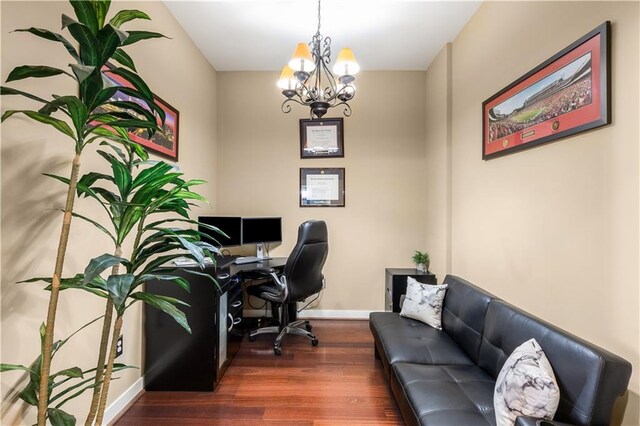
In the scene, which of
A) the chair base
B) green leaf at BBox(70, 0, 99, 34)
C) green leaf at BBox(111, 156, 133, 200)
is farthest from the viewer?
the chair base

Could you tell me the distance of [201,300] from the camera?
2051 mm

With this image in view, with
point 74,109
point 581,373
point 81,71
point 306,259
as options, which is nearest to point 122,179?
point 74,109

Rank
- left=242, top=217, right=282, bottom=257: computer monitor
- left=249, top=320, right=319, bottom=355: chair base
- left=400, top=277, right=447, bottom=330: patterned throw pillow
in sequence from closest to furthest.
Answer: left=400, top=277, right=447, bottom=330: patterned throw pillow, left=249, top=320, right=319, bottom=355: chair base, left=242, top=217, right=282, bottom=257: computer monitor

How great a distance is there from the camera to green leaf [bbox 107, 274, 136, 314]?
91 cm

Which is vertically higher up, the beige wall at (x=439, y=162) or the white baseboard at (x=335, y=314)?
the beige wall at (x=439, y=162)

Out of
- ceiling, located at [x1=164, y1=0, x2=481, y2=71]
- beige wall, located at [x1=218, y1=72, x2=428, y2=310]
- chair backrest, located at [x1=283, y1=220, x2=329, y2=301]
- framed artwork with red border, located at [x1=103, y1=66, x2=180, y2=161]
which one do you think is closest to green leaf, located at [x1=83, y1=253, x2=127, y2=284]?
framed artwork with red border, located at [x1=103, y1=66, x2=180, y2=161]

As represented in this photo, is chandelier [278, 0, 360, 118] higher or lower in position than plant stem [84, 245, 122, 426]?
higher

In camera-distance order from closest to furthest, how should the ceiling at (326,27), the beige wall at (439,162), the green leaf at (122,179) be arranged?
the green leaf at (122,179), the ceiling at (326,27), the beige wall at (439,162)

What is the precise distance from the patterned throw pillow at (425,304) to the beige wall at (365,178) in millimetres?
1096

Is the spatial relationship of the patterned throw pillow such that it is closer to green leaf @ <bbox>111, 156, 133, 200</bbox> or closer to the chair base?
the chair base

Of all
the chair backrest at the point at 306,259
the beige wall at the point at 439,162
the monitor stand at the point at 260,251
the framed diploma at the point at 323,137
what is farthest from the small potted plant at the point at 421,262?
the monitor stand at the point at 260,251

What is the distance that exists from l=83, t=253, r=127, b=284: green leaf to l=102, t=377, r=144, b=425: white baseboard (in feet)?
4.48

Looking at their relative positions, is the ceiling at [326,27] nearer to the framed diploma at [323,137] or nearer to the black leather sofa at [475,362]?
the framed diploma at [323,137]

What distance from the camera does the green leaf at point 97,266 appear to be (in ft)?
2.95
